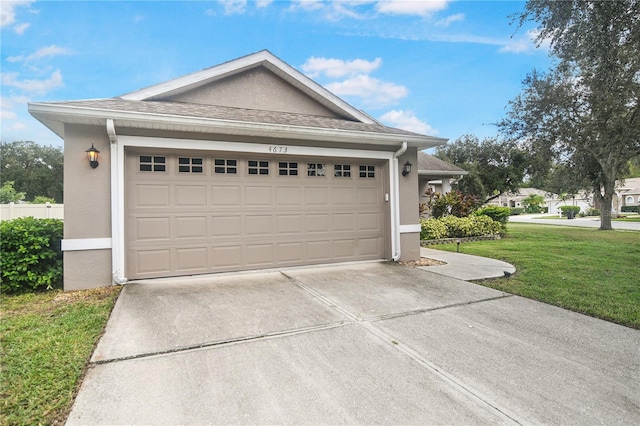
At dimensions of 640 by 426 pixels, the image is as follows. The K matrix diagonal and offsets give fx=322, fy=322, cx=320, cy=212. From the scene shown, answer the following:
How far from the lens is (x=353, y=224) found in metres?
7.23

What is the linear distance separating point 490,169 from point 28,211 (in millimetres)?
27145

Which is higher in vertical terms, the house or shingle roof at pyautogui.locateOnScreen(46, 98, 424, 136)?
shingle roof at pyautogui.locateOnScreen(46, 98, 424, 136)

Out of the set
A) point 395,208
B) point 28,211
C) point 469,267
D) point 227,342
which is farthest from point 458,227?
point 28,211

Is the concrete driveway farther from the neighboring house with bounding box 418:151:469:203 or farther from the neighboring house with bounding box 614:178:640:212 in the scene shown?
the neighboring house with bounding box 614:178:640:212

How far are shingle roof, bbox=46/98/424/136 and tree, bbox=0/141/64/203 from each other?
36507 mm

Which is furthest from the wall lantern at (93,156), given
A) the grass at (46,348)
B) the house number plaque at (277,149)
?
the house number plaque at (277,149)

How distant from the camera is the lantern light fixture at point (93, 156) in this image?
5.17m

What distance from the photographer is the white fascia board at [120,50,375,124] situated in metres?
6.58

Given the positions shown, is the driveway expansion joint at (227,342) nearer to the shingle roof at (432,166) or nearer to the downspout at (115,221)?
the downspout at (115,221)

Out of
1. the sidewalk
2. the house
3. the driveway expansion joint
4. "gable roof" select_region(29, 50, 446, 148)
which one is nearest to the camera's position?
the driveway expansion joint

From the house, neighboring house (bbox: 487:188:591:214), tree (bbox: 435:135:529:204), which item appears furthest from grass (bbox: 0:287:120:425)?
neighboring house (bbox: 487:188:591:214)

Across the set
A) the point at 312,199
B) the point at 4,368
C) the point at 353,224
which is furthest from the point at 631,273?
the point at 4,368

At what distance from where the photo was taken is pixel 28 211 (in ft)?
41.1

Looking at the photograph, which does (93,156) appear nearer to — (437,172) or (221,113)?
(221,113)
